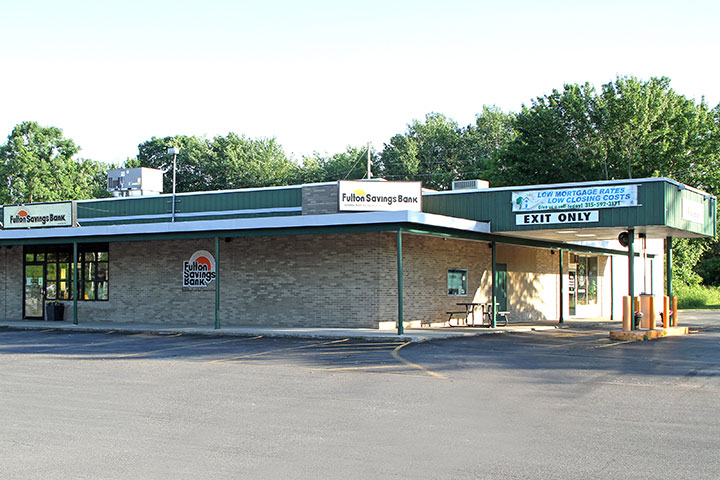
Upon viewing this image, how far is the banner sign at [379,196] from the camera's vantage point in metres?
24.7

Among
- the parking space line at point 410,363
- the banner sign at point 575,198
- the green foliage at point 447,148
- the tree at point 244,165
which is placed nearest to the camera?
the parking space line at point 410,363

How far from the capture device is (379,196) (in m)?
24.8

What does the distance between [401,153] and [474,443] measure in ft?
195

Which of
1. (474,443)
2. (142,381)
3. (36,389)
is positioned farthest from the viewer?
(142,381)

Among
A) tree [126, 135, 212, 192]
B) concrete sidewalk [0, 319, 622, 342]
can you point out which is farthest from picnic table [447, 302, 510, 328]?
tree [126, 135, 212, 192]

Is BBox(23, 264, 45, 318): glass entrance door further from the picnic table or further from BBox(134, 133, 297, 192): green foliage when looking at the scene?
BBox(134, 133, 297, 192): green foliage

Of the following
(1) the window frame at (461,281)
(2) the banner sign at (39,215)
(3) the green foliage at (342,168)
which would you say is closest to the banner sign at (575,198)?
(1) the window frame at (461,281)

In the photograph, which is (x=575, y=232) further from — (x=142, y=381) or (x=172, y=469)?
(x=172, y=469)

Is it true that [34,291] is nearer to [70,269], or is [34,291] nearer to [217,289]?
[70,269]

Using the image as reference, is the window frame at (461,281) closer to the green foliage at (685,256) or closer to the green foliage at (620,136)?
the green foliage at (620,136)

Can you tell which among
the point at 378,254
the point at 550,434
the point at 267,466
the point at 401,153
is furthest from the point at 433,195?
the point at 401,153

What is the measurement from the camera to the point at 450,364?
15.4 m

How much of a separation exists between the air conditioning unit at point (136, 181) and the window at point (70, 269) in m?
6.24

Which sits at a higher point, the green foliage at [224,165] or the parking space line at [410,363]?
the green foliage at [224,165]
